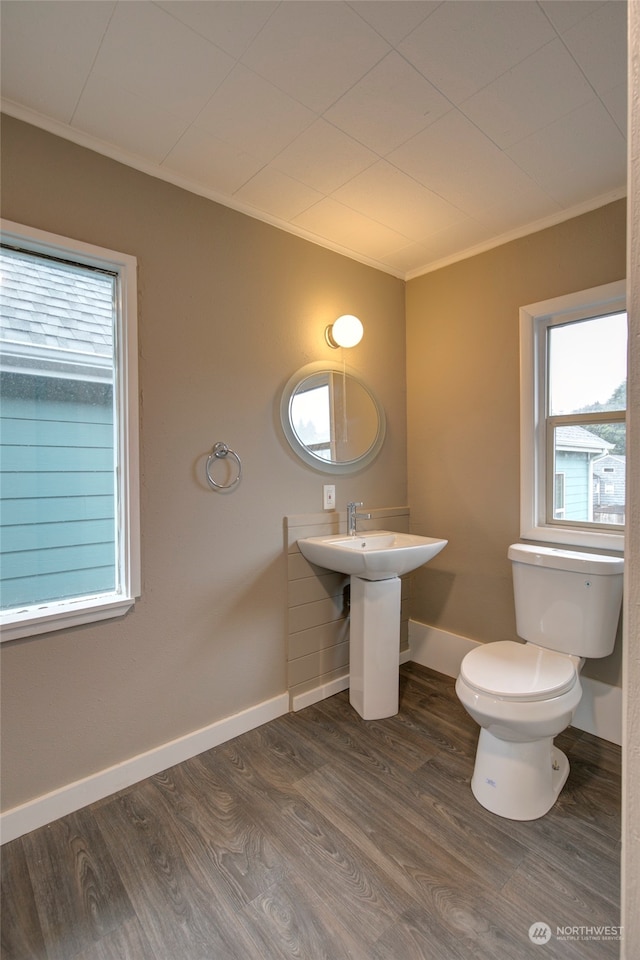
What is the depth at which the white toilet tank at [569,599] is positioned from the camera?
70.6 inches

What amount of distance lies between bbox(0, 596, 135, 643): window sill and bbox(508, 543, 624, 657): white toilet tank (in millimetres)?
1663

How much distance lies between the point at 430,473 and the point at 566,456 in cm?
74

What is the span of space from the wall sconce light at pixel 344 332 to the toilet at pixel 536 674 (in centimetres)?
131

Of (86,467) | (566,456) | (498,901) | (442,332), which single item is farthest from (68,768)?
(442,332)

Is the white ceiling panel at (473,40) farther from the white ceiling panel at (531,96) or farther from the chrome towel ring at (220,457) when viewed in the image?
the chrome towel ring at (220,457)

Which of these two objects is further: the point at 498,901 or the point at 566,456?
the point at 566,456

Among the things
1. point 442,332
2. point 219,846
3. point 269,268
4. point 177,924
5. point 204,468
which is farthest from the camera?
point 442,332

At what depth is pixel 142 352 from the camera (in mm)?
1755

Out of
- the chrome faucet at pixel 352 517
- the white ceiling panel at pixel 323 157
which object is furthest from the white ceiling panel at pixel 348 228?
the chrome faucet at pixel 352 517

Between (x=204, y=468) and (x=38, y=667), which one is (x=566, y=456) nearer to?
(x=204, y=468)
